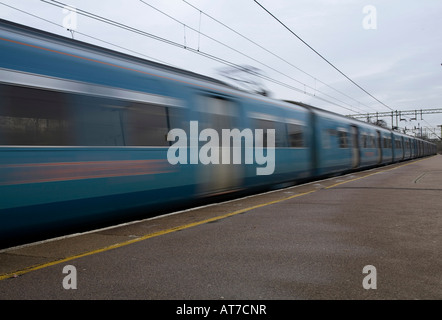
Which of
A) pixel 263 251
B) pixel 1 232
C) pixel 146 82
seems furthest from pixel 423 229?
pixel 1 232

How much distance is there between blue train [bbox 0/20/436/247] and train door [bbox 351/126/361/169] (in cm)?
1150

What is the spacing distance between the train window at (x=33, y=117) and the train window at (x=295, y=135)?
8.39 metres

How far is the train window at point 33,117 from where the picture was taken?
4859 mm

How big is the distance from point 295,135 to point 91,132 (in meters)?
8.52

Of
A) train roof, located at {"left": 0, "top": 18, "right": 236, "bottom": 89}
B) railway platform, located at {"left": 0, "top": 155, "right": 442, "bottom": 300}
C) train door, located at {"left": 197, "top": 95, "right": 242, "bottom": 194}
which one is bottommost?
railway platform, located at {"left": 0, "top": 155, "right": 442, "bottom": 300}

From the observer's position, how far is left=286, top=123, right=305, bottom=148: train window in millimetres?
12781

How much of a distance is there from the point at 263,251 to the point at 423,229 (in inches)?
108

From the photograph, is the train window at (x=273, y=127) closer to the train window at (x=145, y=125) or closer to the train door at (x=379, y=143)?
the train window at (x=145, y=125)

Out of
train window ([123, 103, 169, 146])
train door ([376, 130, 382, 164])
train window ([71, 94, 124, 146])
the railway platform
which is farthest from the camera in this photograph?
train door ([376, 130, 382, 164])

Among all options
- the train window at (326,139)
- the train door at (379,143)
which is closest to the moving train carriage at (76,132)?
the train window at (326,139)

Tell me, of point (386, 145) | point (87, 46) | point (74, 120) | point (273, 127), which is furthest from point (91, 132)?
point (386, 145)

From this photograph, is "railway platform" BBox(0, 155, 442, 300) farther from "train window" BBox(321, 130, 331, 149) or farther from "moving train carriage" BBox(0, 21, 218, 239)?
"train window" BBox(321, 130, 331, 149)

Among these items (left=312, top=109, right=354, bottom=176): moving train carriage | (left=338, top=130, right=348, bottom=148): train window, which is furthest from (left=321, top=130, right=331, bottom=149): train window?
(left=338, top=130, right=348, bottom=148): train window

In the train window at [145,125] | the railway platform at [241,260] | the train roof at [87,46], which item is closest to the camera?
the railway platform at [241,260]
